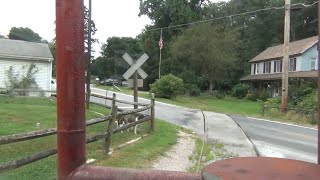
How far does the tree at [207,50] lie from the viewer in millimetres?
53750

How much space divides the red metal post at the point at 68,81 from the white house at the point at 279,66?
40367 millimetres

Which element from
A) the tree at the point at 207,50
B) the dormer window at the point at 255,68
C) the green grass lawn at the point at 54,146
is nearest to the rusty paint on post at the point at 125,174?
the green grass lawn at the point at 54,146

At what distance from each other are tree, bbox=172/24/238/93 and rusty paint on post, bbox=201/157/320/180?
51.9 metres

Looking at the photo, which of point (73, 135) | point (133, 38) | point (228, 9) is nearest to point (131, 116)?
point (73, 135)

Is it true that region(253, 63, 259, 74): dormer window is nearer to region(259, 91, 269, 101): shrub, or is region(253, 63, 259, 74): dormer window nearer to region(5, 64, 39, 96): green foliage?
region(259, 91, 269, 101): shrub

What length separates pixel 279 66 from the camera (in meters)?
52.9

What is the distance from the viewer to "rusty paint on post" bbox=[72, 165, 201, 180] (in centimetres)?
223

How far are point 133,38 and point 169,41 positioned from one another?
32774 mm

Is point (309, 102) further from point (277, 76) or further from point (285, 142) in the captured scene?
point (277, 76)

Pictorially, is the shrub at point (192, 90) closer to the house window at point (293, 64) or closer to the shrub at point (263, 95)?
the shrub at point (263, 95)

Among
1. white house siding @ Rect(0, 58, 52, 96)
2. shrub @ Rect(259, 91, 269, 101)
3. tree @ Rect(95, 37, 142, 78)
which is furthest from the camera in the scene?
tree @ Rect(95, 37, 142, 78)

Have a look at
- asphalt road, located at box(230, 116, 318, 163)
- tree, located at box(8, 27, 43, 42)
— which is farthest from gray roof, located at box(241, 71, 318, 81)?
tree, located at box(8, 27, 43, 42)

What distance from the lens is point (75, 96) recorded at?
87.7 inches

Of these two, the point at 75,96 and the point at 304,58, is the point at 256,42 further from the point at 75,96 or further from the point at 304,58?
the point at 75,96
